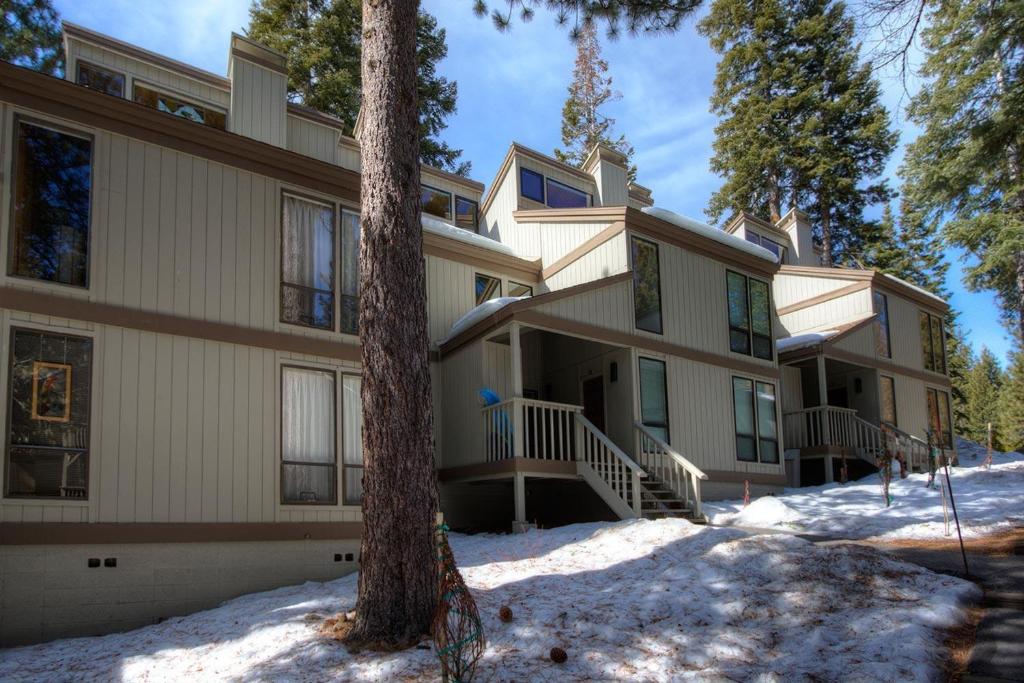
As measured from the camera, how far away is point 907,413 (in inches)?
832

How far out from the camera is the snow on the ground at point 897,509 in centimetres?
1156

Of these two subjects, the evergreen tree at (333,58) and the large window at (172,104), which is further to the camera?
the evergreen tree at (333,58)

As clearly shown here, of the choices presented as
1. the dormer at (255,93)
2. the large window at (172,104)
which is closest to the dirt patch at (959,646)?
the dormer at (255,93)

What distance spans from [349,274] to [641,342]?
5.54 m

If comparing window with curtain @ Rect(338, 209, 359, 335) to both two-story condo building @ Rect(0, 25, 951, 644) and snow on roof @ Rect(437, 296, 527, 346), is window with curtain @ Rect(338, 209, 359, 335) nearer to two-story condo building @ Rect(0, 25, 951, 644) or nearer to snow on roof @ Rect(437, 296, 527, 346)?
two-story condo building @ Rect(0, 25, 951, 644)

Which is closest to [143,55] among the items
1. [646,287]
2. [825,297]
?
[646,287]

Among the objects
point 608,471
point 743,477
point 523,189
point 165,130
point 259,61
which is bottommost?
point 743,477

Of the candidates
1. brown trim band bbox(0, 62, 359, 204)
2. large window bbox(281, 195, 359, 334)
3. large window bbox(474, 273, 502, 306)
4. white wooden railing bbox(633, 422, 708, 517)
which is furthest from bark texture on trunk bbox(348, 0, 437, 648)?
large window bbox(474, 273, 502, 306)

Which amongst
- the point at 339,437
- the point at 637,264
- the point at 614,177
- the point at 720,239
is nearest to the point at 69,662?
the point at 339,437

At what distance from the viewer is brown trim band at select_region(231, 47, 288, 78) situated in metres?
13.3

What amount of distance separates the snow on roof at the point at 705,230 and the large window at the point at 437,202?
17.6 ft

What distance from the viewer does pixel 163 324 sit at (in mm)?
10016

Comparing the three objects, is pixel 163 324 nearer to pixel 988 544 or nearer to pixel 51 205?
pixel 51 205

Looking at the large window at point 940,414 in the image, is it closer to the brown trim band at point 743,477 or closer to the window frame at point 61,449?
the brown trim band at point 743,477
